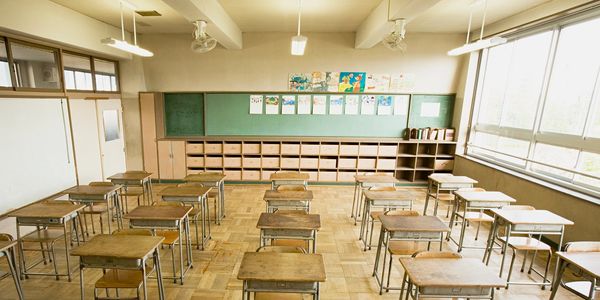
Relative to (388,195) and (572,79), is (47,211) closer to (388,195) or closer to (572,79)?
(388,195)

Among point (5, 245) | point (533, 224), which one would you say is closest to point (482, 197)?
point (533, 224)

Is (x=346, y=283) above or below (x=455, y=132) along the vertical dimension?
below

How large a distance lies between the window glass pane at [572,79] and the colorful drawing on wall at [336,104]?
3667 millimetres

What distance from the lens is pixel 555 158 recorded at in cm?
419

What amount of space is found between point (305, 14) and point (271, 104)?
2.20 metres

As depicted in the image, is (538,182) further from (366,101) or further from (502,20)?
(366,101)

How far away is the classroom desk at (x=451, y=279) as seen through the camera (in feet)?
6.23

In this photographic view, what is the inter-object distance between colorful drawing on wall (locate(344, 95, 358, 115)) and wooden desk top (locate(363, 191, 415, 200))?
2.95m

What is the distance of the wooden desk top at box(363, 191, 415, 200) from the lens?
12.0 ft

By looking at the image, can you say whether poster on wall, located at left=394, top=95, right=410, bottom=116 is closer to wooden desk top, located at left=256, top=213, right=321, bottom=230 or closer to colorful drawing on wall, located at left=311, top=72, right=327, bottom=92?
colorful drawing on wall, located at left=311, top=72, right=327, bottom=92

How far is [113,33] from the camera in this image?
555 cm

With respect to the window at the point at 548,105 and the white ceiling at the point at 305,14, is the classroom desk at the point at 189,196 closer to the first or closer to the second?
the white ceiling at the point at 305,14

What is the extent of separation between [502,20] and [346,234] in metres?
4.95

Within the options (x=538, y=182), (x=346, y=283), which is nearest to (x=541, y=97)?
(x=538, y=182)
